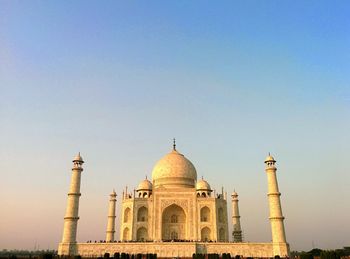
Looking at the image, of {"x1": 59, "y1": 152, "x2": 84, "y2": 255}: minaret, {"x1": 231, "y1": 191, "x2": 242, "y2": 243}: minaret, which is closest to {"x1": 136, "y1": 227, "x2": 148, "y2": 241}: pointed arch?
{"x1": 59, "y1": 152, "x2": 84, "y2": 255}: minaret

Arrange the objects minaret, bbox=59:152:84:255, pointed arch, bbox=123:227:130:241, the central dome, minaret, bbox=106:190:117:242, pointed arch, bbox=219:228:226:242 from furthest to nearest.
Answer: the central dome < minaret, bbox=106:190:117:242 < pointed arch, bbox=123:227:130:241 < pointed arch, bbox=219:228:226:242 < minaret, bbox=59:152:84:255

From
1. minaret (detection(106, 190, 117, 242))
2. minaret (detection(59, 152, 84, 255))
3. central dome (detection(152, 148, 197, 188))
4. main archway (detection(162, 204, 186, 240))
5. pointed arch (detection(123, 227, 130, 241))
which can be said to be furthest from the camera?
central dome (detection(152, 148, 197, 188))

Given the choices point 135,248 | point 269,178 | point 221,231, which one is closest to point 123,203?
point 135,248

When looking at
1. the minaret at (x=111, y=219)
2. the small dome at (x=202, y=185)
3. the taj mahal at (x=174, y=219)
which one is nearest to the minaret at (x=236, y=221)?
the taj mahal at (x=174, y=219)

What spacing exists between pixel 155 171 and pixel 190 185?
4.30m

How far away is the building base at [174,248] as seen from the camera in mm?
27031

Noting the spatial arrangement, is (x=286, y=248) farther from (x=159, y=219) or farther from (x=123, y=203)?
(x=123, y=203)

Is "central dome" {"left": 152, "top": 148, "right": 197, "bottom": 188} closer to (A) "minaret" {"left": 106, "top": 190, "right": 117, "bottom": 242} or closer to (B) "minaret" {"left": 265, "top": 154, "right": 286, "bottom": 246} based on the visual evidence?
(A) "minaret" {"left": 106, "top": 190, "right": 117, "bottom": 242}

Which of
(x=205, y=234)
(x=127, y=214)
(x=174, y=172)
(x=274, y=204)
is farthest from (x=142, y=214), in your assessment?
(x=274, y=204)

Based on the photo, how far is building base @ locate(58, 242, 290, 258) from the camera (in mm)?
27031

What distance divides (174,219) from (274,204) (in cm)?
1022

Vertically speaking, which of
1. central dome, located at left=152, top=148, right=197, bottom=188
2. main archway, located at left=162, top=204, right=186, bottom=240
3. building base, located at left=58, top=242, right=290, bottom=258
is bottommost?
building base, located at left=58, top=242, right=290, bottom=258

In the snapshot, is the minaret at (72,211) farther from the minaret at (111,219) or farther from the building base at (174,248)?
the minaret at (111,219)

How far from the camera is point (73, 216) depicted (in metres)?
28.3
